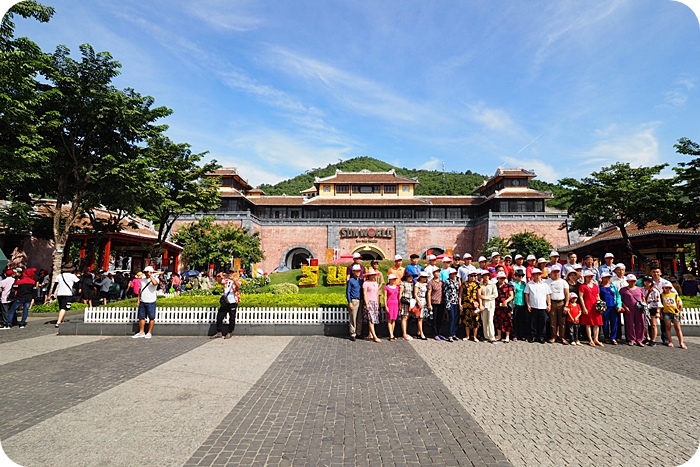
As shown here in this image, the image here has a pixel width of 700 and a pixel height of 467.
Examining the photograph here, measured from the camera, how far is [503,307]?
8.05 metres

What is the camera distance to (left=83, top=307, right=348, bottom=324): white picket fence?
29.6ft

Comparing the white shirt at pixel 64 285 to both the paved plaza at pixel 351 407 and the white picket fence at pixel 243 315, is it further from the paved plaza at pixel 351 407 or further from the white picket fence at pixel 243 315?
the paved plaza at pixel 351 407

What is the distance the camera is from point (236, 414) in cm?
403

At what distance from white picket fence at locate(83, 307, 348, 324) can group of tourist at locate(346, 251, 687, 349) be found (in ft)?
3.47

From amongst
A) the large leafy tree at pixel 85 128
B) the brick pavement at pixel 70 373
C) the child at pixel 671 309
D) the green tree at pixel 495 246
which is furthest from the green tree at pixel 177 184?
the green tree at pixel 495 246

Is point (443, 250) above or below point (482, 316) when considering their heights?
above

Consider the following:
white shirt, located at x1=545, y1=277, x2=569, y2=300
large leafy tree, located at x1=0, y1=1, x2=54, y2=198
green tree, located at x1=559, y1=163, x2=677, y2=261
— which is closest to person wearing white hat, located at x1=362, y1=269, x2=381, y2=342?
white shirt, located at x1=545, y1=277, x2=569, y2=300

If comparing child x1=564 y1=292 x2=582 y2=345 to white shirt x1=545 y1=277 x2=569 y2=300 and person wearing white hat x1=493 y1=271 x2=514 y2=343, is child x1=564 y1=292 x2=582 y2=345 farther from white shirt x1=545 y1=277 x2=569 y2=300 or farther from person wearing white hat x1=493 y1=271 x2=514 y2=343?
person wearing white hat x1=493 y1=271 x2=514 y2=343

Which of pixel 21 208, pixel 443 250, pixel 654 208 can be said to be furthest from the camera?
pixel 443 250

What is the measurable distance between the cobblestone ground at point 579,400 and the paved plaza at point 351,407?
19 millimetres

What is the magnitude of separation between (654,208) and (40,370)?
78.4ft

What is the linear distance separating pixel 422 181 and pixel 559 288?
5897 centimetres

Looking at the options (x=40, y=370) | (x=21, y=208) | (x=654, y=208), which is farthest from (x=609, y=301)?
(x=21, y=208)

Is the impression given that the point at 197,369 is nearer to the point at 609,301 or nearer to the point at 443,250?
the point at 609,301
